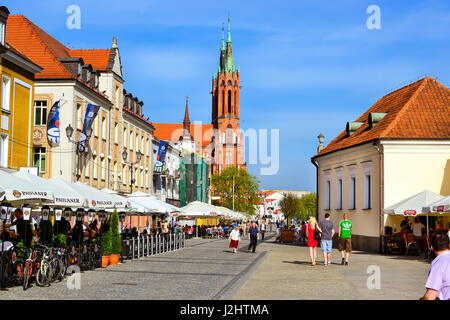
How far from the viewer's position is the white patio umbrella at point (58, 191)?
17266 mm

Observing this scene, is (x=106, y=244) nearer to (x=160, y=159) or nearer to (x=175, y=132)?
(x=160, y=159)

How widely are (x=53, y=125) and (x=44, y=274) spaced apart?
80.4 ft

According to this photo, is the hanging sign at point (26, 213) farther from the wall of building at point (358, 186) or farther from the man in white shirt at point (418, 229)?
the wall of building at point (358, 186)

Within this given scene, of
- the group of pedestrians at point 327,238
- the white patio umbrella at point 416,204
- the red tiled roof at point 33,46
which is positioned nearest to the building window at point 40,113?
the red tiled roof at point 33,46

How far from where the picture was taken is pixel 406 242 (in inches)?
1179

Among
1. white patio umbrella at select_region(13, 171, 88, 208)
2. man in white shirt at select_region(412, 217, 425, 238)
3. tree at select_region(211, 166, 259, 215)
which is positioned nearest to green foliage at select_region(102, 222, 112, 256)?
white patio umbrella at select_region(13, 171, 88, 208)

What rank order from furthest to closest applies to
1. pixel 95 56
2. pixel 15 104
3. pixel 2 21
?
pixel 95 56
pixel 15 104
pixel 2 21

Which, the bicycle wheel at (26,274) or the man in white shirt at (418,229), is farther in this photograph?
the man in white shirt at (418,229)

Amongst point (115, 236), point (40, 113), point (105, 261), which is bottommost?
point (105, 261)

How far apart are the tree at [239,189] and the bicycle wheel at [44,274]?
9967 centimetres

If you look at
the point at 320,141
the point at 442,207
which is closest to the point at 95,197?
the point at 442,207

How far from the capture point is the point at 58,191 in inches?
733

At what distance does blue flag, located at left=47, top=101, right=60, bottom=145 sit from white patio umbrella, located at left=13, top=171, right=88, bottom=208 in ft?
63.0

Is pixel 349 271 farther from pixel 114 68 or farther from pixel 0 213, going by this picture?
pixel 114 68
